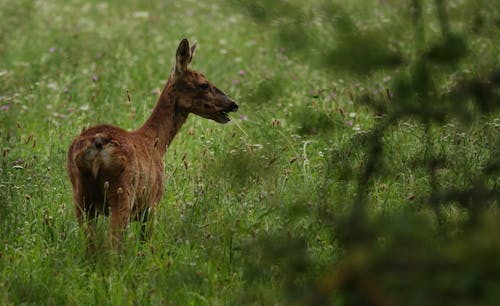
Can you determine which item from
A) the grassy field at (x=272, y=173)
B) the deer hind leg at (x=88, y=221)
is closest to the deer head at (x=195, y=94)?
the grassy field at (x=272, y=173)

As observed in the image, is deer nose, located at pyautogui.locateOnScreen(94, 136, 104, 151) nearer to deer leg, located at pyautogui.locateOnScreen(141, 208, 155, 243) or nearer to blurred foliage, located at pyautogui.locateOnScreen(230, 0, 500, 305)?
deer leg, located at pyautogui.locateOnScreen(141, 208, 155, 243)

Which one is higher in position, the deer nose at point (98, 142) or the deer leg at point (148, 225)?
the deer nose at point (98, 142)

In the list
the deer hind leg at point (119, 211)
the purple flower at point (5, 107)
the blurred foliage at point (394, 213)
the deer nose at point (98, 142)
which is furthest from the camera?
the purple flower at point (5, 107)

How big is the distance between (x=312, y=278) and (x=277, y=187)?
164 cm

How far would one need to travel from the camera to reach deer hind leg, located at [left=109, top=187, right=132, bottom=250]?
4969mm

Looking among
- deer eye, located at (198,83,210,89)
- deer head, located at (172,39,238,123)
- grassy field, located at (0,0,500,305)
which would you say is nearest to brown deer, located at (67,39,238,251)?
grassy field, located at (0,0,500,305)

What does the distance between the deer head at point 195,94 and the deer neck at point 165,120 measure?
44 mm

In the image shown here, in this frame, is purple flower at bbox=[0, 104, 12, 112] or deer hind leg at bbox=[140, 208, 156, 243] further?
purple flower at bbox=[0, 104, 12, 112]

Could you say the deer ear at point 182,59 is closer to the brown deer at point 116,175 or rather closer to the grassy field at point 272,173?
the brown deer at point 116,175

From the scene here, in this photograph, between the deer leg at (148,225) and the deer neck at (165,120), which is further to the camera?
the deer neck at (165,120)

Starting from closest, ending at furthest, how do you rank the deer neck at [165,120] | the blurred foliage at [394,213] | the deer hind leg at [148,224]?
the blurred foliage at [394,213] < the deer hind leg at [148,224] < the deer neck at [165,120]

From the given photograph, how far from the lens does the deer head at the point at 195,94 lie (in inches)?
242

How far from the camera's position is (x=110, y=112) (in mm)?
7996

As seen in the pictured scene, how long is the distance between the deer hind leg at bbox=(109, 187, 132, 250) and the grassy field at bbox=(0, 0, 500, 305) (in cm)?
11
